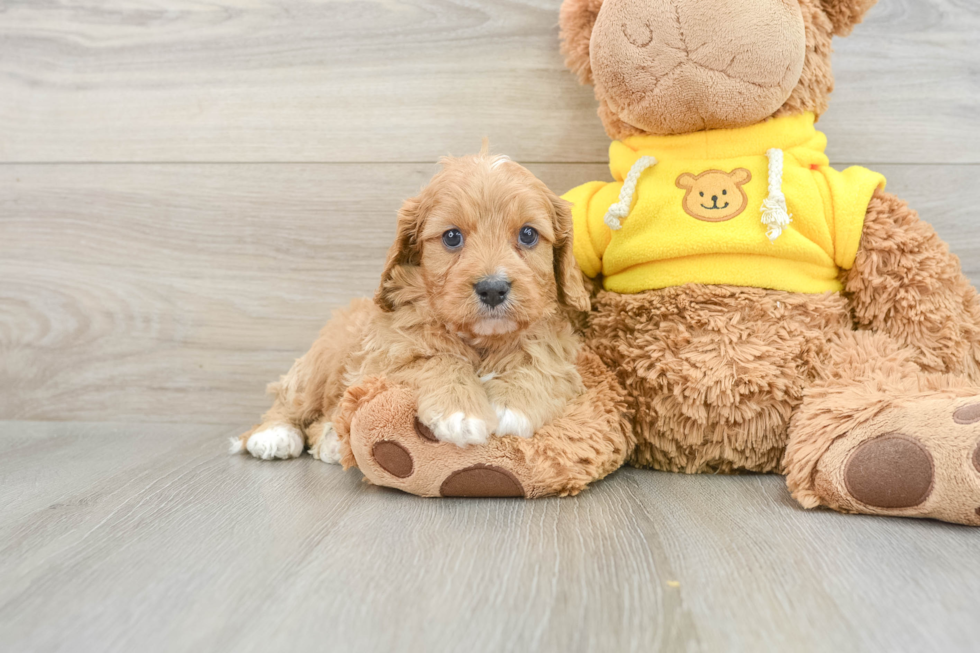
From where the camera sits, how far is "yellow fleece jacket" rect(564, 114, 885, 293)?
130 centimetres

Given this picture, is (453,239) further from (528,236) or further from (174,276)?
(174,276)

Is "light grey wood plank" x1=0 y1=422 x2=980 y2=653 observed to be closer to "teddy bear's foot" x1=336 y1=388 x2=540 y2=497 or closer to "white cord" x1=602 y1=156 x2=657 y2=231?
"teddy bear's foot" x1=336 y1=388 x2=540 y2=497

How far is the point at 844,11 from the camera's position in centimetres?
136

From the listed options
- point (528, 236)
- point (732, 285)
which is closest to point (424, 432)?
point (528, 236)

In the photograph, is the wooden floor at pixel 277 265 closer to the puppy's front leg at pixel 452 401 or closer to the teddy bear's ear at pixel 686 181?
the puppy's front leg at pixel 452 401

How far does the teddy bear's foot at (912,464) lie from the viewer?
3.27 ft

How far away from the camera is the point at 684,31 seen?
1257 mm

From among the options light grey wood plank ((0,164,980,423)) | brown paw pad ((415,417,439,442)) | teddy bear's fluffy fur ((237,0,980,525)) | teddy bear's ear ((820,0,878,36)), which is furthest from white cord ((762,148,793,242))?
light grey wood plank ((0,164,980,423))

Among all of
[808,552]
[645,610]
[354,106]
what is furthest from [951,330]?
[354,106]

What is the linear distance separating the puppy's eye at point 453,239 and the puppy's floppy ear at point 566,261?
0.19m

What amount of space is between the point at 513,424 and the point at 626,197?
1.68ft

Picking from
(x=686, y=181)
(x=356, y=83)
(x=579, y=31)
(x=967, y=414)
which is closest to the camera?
(x=967, y=414)

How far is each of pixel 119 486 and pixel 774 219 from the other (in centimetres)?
135

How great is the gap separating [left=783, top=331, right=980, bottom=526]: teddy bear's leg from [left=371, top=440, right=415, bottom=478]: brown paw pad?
65cm
